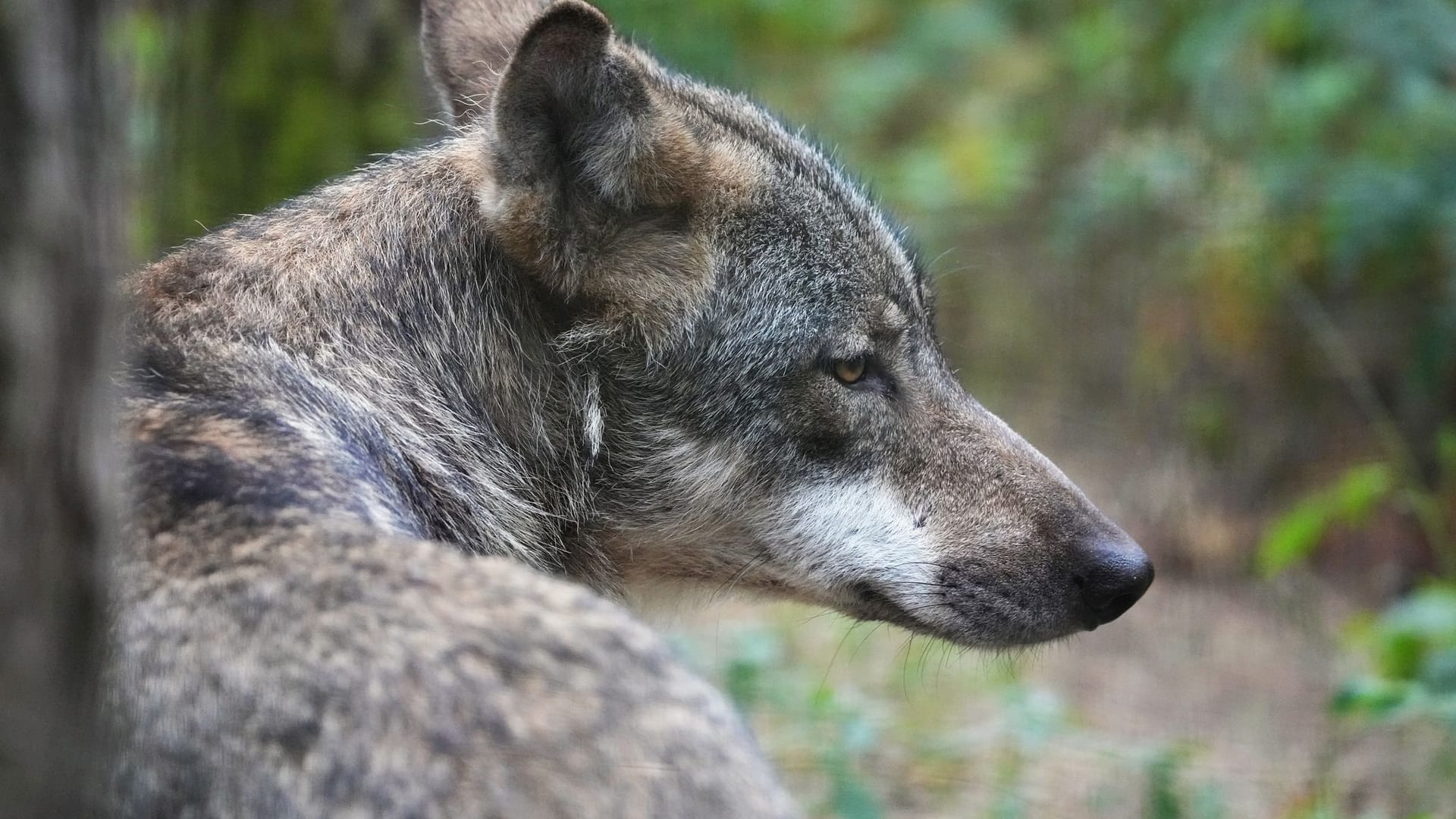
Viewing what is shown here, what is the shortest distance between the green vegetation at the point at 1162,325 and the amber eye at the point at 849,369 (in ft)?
4.19

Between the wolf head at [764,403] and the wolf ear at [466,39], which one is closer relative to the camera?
the wolf head at [764,403]

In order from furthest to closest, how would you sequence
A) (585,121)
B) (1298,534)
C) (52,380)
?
(1298,534) → (585,121) → (52,380)

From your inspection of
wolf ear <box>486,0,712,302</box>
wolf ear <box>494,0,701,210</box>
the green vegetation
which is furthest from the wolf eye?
the green vegetation

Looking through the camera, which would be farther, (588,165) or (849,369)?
(849,369)

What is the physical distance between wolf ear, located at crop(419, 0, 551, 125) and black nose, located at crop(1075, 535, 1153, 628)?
2335 mm

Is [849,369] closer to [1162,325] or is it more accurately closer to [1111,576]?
[1111,576]

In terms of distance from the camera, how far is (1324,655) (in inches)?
244

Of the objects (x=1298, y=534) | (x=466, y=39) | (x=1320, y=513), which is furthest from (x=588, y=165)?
(x=1320, y=513)

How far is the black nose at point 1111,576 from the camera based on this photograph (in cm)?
386

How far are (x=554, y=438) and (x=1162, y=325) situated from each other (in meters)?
6.76

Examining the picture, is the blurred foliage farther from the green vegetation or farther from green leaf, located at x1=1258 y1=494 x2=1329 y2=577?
green leaf, located at x1=1258 y1=494 x2=1329 y2=577

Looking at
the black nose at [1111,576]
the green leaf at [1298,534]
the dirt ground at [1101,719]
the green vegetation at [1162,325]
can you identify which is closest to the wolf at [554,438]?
the black nose at [1111,576]

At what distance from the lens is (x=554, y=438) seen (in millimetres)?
3664

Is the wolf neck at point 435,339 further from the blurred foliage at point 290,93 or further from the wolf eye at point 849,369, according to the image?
the blurred foliage at point 290,93
